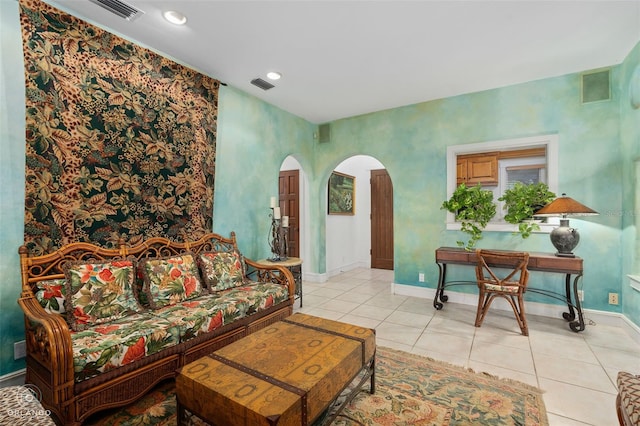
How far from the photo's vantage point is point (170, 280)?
8.08ft

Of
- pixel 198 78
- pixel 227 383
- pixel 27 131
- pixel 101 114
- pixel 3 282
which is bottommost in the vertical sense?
pixel 227 383

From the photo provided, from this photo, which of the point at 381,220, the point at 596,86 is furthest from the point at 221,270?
the point at 596,86

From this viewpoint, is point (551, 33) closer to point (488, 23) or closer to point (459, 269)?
point (488, 23)

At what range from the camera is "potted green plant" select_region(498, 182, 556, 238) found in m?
3.31

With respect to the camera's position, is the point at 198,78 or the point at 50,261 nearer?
the point at 50,261

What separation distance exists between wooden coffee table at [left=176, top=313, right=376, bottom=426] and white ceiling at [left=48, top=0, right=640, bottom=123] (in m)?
2.44

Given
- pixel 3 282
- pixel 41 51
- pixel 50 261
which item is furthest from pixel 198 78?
pixel 3 282

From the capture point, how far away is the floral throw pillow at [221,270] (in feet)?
9.22

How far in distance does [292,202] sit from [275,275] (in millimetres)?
2604

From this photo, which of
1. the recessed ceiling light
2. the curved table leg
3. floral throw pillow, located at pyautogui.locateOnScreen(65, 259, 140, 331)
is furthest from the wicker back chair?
the recessed ceiling light

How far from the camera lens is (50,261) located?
2088 mm

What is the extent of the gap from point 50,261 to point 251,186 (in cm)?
221

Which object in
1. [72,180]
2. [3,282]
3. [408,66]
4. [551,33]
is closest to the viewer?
[3,282]

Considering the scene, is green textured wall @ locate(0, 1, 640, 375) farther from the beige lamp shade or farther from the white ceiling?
the beige lamp shade
